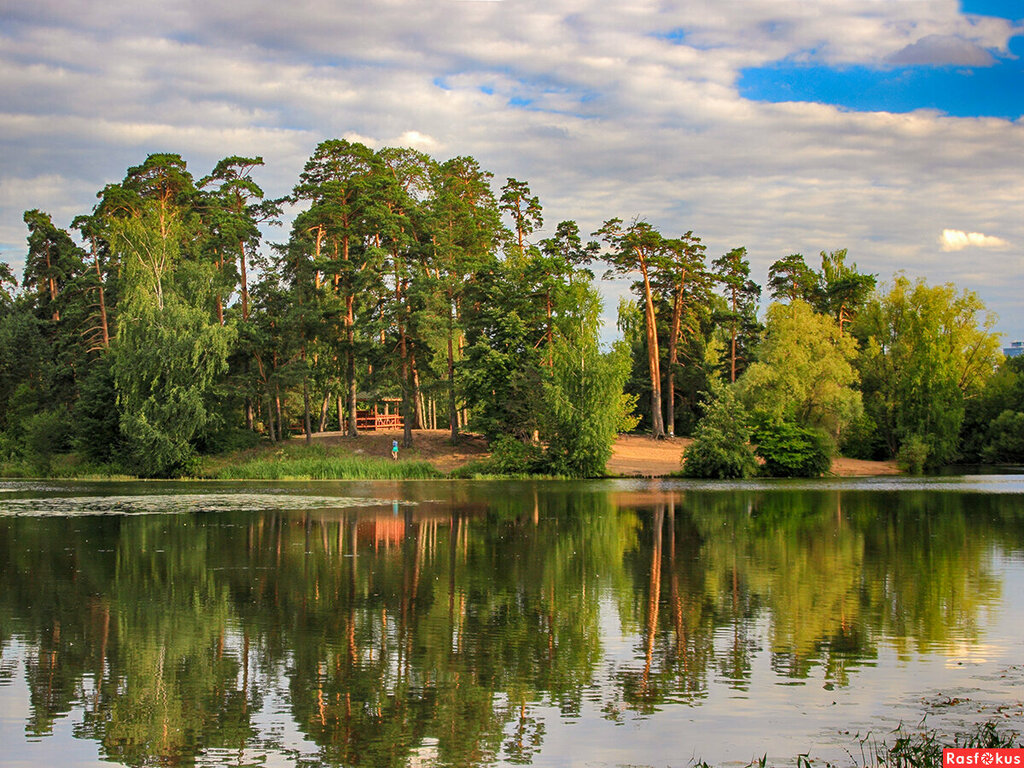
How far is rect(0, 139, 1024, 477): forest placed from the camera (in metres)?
55.0

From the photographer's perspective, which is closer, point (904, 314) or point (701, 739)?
point (701, 739)

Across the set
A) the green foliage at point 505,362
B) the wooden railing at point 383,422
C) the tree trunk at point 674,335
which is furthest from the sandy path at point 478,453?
the tree trunk at point 674,335

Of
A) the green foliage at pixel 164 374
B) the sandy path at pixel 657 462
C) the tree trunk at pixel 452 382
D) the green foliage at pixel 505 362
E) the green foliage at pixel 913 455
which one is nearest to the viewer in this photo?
the green foliage at pixel 164 374

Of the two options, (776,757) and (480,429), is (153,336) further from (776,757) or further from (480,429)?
(776,757)

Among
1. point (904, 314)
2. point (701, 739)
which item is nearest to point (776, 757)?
point (701, 739)

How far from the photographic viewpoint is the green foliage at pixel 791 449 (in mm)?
57250

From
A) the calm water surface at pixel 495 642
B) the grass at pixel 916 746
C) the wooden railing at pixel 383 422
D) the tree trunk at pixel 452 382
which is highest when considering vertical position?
the tree trunk at pixel 452 382

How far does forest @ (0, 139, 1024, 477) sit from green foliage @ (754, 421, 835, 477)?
143mm

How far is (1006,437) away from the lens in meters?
73.8

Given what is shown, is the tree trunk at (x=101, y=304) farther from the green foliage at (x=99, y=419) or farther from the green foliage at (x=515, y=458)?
the green foliage at (x=515, y=458)

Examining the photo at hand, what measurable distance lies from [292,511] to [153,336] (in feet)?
83.2

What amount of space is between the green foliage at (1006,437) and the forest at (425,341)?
0.76 feet

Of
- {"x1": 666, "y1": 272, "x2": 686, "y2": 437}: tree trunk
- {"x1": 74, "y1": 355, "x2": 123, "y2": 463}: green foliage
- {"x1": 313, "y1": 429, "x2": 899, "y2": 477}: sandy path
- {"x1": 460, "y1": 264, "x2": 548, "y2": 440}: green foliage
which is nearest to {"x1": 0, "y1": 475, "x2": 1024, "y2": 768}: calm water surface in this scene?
{"x1": 460, "y1": 264, "x2": 548, "y2": 440}: green foliage

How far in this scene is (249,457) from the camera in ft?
204
